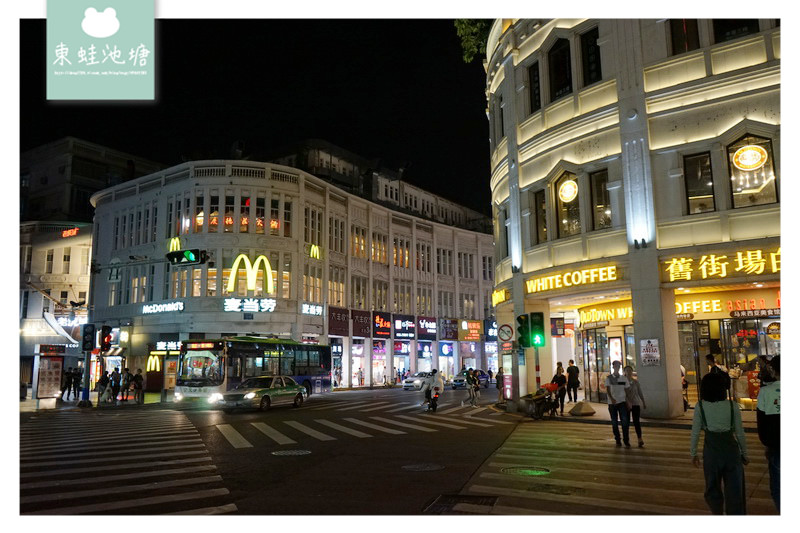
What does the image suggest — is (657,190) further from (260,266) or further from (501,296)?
(260,266)

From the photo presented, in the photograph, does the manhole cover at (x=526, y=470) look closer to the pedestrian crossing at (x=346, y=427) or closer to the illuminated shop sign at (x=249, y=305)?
the pedestrian crossing at (x=346, y=427)

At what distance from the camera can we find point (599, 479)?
987 cm

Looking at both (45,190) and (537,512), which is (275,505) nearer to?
(537,512)

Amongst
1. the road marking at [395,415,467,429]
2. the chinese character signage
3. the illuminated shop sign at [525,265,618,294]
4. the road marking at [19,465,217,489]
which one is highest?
the chinese character signage

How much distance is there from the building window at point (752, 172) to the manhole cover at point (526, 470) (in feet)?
37.5

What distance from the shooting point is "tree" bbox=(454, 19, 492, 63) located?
16031 millimetres

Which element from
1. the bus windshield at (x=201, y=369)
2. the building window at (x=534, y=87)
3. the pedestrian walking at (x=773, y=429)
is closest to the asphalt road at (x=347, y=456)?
the pedestrian walking at (x=773, y=429)

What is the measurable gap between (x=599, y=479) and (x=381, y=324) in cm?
4221

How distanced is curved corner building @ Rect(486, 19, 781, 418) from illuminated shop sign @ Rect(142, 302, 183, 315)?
A: 25873 mm

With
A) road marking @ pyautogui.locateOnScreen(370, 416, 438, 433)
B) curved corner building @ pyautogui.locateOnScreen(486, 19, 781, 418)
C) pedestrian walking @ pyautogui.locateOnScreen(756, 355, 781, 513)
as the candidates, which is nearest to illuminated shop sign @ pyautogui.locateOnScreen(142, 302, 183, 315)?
road marking @ pyautogui.locateOnScreen(370, 416, 438, 433)

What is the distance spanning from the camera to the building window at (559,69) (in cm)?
2208

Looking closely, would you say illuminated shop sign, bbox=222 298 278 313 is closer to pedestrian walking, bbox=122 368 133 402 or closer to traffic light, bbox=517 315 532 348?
pedestrian walking, bbox=122 368 133 402

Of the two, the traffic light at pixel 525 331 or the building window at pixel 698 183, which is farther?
the traffic light at pixel 525 331

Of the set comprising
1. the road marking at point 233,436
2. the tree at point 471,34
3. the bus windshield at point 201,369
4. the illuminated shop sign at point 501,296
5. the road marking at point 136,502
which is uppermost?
the tree at point 471,34
